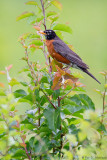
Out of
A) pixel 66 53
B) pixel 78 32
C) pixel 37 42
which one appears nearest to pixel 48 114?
pixel 37 42

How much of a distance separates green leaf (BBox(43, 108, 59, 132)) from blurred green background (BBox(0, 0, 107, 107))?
4.50 meters

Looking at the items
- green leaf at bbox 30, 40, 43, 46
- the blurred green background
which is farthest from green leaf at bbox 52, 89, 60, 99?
the blurred green background

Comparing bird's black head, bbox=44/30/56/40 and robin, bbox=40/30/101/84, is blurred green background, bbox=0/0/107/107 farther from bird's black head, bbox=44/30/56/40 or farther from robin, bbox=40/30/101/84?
bird's black head, bbox=44/30/56/40

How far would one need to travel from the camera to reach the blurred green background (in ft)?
26.7

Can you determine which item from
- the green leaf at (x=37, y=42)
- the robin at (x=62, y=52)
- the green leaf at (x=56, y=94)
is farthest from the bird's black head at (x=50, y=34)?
the green leaf at (x=56, y=94)

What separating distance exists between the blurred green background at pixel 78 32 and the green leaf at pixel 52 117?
450 cm

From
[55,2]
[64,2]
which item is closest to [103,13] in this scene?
[64,2]

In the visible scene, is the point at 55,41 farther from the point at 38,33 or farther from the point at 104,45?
the point at 104,45

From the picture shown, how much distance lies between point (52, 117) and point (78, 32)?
781 cm

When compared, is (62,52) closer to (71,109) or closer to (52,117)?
(71,109)

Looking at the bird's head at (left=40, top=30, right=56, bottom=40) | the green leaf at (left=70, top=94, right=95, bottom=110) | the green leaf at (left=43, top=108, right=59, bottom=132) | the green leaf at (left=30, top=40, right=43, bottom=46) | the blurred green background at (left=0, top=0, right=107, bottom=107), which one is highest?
the blurred green background at (left=0, top=0, right=107, bottom=107)

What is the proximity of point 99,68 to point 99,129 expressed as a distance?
5839 mm

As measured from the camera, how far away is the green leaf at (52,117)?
2.06 m

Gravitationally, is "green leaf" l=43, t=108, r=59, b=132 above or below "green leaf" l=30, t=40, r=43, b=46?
below
